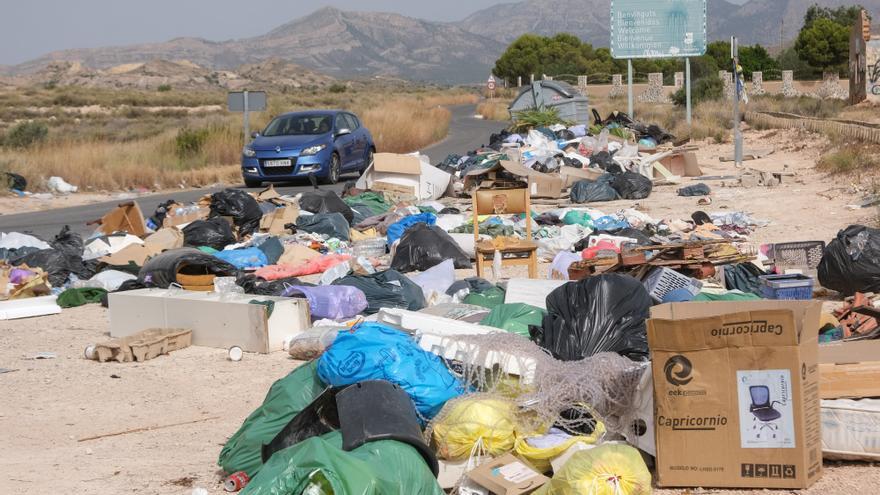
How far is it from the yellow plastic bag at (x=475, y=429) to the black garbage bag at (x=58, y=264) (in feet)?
23.1

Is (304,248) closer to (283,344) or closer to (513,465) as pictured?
(283,344)

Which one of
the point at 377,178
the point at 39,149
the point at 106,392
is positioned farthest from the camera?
the point at 39,149

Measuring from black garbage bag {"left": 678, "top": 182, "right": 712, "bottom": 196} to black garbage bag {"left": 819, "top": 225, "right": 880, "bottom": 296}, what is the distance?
7.72 m

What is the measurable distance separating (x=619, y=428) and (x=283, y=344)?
3.28 metres

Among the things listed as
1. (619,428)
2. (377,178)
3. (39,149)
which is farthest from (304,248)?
(39,149)

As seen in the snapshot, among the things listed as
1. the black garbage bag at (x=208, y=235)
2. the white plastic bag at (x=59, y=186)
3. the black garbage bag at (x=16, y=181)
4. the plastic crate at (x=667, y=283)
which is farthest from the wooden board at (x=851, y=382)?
the white plastic bag at (x=59, y=186)

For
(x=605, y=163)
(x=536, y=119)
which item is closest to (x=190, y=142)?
(x=536, y=119)

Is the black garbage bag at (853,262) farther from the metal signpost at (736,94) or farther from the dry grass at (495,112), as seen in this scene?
the dry grass at (495,112)

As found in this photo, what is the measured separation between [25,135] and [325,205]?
20.7 meters

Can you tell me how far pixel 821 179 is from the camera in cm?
1648

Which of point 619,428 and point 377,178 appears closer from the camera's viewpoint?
point 619,428

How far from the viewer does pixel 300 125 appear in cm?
2062

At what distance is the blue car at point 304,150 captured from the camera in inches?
768

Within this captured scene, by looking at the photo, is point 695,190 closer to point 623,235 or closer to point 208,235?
point 623,235
